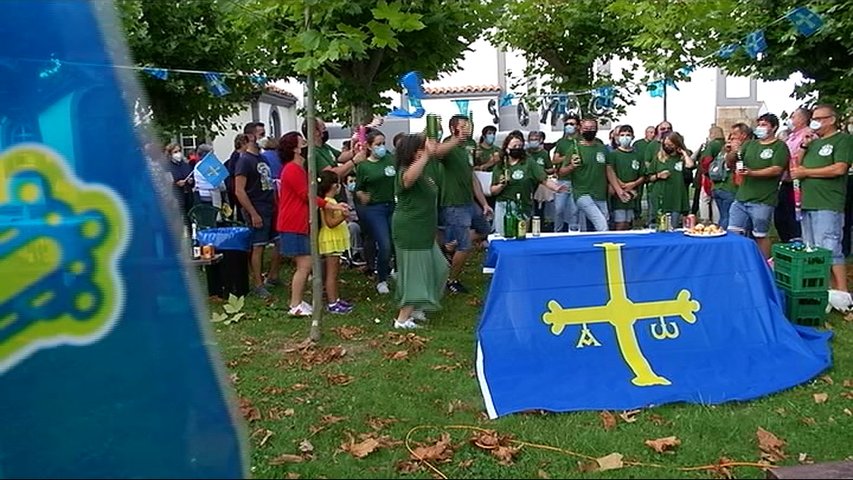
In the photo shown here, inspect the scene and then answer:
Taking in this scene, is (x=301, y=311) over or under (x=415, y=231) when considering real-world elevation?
under

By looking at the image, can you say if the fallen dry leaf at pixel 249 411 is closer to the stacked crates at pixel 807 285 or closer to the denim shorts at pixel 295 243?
the denim shorts at pixel 295 243

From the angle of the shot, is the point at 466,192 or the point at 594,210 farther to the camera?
the point at 594,210

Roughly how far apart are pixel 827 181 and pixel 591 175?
257 cm

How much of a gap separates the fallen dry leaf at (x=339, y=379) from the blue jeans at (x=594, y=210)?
4151mm

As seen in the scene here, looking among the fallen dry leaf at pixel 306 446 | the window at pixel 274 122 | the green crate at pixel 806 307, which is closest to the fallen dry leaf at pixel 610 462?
the fallen dry leaf at pixel 306 446

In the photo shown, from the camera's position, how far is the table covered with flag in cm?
448

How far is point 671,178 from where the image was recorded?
29.1 feet

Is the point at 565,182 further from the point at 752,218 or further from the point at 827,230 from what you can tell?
the point at 827,230

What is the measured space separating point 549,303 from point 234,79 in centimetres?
648

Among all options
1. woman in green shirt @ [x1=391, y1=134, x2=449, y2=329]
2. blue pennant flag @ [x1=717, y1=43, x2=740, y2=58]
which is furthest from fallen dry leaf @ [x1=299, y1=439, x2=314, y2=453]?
blue pennant flag @ [x1=717, y1=43, x2=740, y2=58]

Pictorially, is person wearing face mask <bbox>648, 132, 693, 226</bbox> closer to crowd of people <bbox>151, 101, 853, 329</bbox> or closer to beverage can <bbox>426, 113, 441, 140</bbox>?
crowd of people <bbox>151, 101, 853, 329</bbox>

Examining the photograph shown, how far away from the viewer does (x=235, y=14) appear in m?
5.08

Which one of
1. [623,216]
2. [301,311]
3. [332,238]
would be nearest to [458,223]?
[332,238]

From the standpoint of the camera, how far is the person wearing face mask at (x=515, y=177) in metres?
7.74
